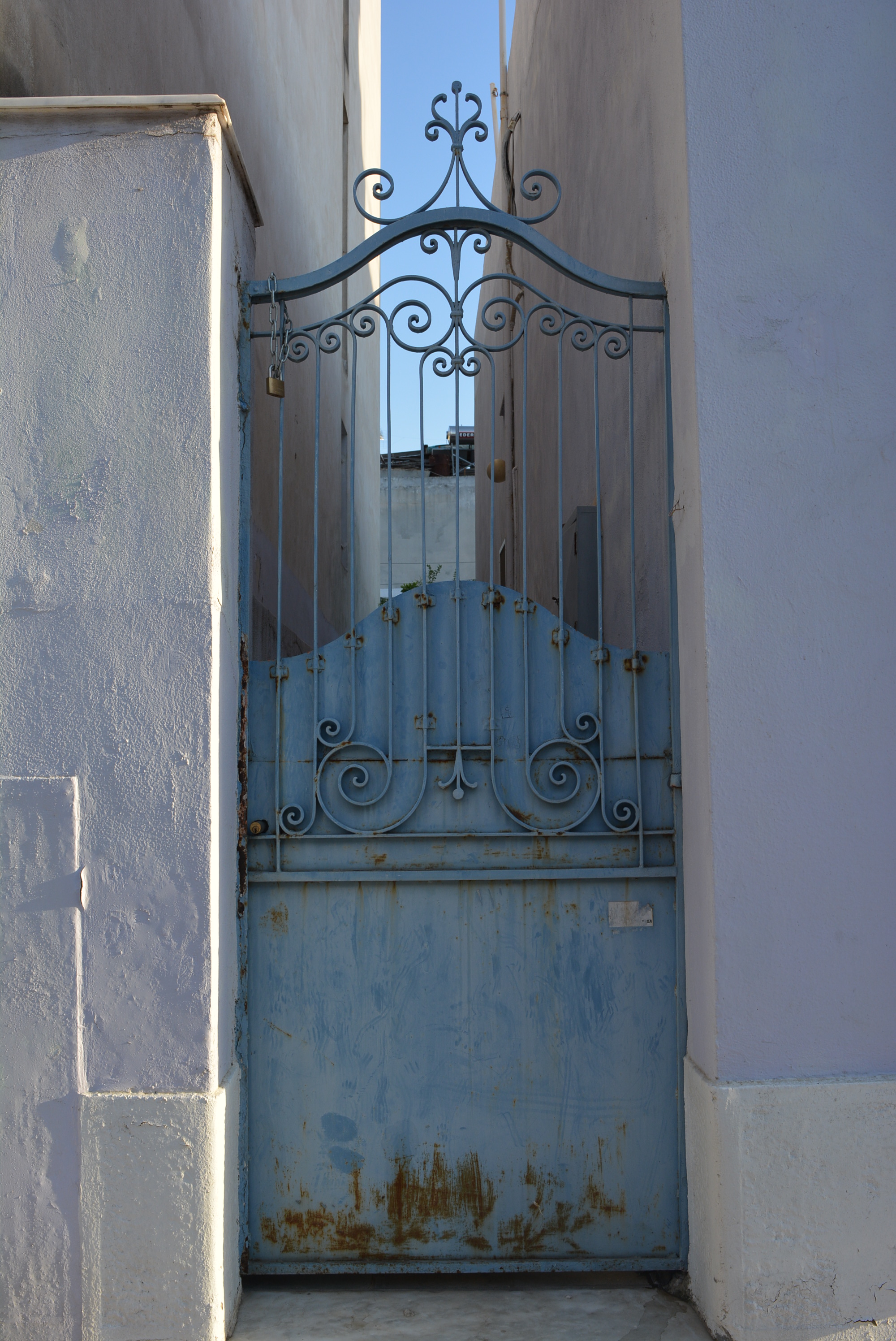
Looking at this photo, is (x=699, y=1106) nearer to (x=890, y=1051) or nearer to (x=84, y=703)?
(x=890, y=1051)

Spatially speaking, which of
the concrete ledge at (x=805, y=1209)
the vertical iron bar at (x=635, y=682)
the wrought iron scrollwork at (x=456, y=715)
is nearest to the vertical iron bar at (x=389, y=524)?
the wrought iron scrollwork at (x=456, y=715)

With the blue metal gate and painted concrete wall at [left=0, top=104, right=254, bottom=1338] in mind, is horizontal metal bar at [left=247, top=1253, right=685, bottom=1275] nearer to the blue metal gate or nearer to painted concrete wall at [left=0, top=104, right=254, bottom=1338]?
the blue metal gate

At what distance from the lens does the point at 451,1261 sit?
3.16m

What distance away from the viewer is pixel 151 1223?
2.79 metres

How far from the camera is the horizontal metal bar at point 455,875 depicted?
323cm

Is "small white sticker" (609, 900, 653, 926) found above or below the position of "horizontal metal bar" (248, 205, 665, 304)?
below

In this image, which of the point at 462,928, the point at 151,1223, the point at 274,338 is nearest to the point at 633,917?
the point at 462,928

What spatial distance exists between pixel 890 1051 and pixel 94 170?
362cm

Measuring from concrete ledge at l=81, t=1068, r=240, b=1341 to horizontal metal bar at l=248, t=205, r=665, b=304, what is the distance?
2.64 m

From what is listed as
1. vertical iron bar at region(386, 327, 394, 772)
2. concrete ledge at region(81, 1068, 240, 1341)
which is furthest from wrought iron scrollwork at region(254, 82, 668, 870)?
concrete ledge at region(81, 1068, 240, 1341)

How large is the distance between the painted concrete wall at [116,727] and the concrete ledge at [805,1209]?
1479 millimetres

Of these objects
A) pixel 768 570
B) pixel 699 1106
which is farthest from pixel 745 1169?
pixel 768 570

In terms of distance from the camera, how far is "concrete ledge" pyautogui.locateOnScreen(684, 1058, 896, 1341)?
2807 mm

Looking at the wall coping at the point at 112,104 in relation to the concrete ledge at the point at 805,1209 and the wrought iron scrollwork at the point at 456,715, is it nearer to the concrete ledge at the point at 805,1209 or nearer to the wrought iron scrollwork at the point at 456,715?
the wrought iron scrollwork at the point at 456,715
